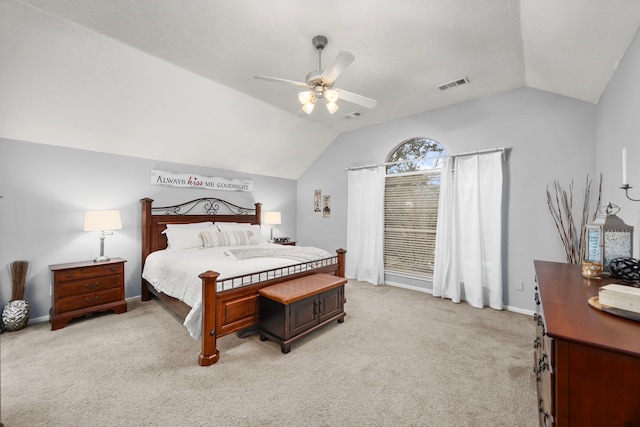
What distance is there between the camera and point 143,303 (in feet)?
12.7

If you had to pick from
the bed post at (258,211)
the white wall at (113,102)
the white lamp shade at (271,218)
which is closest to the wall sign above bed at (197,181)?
the white wall at (113,102)

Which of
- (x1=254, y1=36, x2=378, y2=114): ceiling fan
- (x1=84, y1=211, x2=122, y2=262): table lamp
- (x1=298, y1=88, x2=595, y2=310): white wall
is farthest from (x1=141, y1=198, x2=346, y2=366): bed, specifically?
(x1=298, y1=88, x2=595, y2=310): white wall

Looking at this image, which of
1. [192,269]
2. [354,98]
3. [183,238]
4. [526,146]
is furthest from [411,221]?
[183,238]

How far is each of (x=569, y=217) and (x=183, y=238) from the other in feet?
16.1

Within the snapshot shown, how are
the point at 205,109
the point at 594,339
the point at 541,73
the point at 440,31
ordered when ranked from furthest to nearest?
the point at 205,109
the point at 541,73
the point at 440,31
the point at 594,339

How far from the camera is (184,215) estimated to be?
457 centimetres

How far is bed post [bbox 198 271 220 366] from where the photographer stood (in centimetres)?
239

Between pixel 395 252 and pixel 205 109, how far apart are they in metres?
3.77

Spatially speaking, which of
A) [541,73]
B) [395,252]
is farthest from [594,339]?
[395,252]

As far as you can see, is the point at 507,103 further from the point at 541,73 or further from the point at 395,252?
the point at 395,252

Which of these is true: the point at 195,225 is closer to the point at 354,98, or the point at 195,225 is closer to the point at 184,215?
the point at 184,215

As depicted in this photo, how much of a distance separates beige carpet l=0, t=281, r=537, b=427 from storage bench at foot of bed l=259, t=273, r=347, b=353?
0.12 metres

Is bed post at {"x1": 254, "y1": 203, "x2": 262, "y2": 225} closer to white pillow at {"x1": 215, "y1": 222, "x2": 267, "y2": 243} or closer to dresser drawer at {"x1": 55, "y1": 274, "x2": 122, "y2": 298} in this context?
white pillow at {"x1": 215, "y1": 222, "x2": 267, "y2": 243}

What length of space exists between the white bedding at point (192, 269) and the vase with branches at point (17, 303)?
3.76 feet
